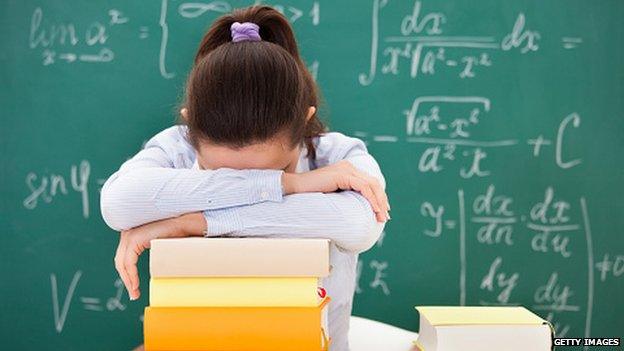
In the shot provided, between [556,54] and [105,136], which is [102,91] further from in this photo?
[556,54]

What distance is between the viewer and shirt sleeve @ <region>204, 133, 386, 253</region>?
38.6 inches

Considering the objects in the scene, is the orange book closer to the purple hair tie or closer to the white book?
the white book

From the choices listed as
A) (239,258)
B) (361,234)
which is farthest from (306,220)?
(239,258)

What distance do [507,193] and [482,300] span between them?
1.18 feet

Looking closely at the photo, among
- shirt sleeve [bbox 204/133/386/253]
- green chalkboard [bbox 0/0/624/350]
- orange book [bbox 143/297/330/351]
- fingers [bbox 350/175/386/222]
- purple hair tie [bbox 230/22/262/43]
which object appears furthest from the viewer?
green chalkboard [bbox 0/0/624/350]

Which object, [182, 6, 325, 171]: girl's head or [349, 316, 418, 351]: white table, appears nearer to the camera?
[182, 6, 325, 171]: girl's head

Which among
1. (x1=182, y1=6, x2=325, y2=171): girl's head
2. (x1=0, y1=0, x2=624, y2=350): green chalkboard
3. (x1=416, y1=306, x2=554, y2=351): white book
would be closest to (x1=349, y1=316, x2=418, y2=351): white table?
(x1=416, y1=306, x2=554, y2=351): white book

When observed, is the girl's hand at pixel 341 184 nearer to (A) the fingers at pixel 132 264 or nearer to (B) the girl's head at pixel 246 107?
(B) the girl's head at pixel 246 107

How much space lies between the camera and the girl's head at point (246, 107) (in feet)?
3.26

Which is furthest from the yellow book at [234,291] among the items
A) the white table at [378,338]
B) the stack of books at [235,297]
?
the white table at [378,338]

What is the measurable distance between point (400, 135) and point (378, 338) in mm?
1287

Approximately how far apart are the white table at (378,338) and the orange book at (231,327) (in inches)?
15.4

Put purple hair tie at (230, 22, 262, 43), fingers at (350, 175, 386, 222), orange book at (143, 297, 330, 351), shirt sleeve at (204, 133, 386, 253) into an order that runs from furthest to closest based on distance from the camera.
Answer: purple hair tie at (230, 22, 262, 43) → fingers at (350, 175, 386, 222) → shirt sleeve at (204, 133, 386, 253) → orange book at (143, 297, 330, 351)

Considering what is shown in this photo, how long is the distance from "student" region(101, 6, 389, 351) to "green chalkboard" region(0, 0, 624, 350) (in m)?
1.35
